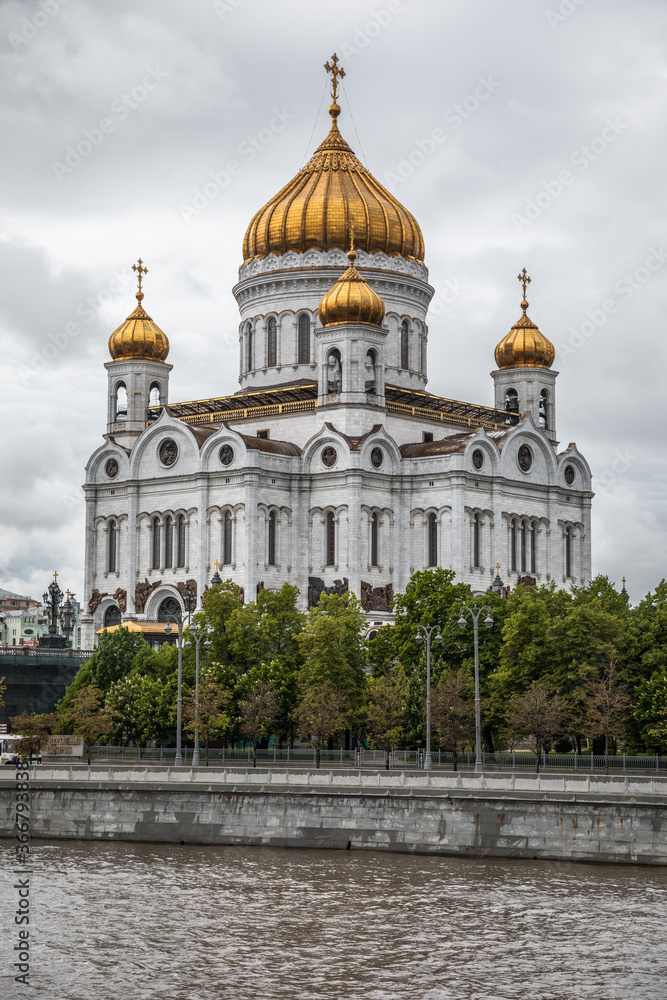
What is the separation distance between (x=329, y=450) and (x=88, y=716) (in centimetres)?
2467

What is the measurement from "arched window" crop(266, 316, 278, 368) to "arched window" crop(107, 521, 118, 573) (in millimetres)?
12735

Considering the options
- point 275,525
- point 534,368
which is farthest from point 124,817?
point 534,368

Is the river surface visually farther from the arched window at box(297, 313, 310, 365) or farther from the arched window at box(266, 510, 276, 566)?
the arched window at box(297, 313, 310, 365)

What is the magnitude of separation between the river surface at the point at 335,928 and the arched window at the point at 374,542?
3804 cm

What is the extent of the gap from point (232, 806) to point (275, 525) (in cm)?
3751

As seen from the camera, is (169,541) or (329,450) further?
(169,541)

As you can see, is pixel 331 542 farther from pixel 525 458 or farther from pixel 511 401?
pixel 511 401

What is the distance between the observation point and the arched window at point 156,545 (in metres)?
91.2

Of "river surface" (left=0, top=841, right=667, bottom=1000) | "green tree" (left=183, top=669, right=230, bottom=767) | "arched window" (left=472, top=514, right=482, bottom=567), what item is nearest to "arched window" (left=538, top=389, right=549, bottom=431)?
"arched window" (left=472, top=514, right=482, bottom=567)

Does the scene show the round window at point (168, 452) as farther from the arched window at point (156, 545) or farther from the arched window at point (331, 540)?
the arched window at point (331, 540)

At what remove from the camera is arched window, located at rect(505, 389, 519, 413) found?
101 meters

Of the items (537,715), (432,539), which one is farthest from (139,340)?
(537,715)

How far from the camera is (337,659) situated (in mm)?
66188

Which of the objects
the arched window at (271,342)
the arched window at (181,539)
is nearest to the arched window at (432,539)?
the arched window at (181,539)
